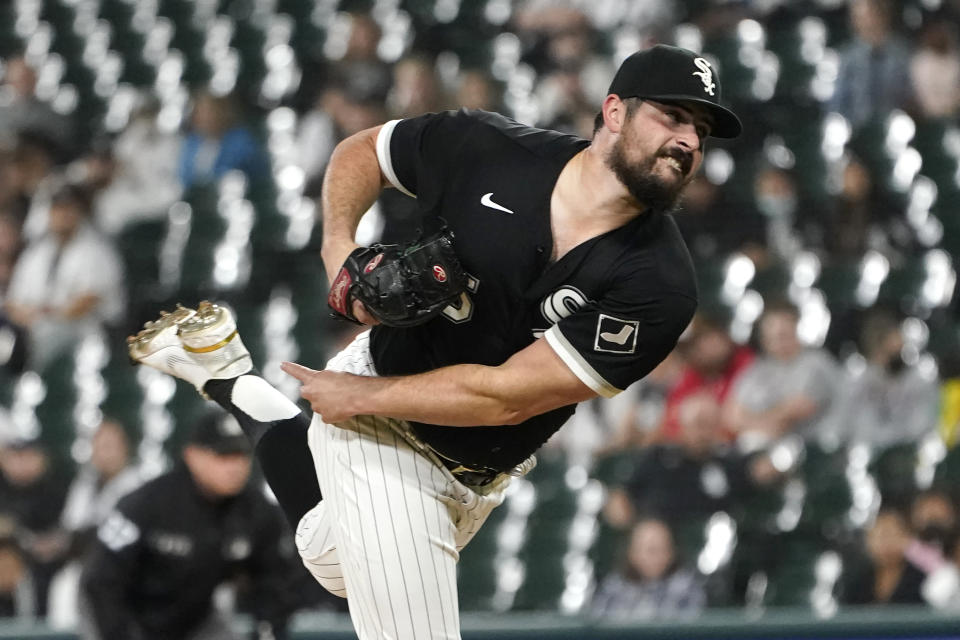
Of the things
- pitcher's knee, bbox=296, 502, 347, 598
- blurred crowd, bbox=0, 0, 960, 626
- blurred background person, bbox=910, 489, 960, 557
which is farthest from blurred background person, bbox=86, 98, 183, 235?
pitcher's knee, bbox=296, 502, 347, 598

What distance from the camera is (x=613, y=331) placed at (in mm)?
3285

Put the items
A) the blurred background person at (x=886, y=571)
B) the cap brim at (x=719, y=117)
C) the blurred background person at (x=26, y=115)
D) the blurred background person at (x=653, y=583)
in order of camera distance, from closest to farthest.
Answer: the cap brim at (x=719, y=117) < the blurred background person at (x=886, y=571) < the blurred background person at (x=653, y=583) < the blurred background person at (x=26, y=115)

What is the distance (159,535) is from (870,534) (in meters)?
2.93

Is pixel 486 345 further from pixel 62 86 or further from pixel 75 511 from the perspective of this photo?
pixel 62 86

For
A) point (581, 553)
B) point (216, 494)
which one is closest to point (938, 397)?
point (581, 553)

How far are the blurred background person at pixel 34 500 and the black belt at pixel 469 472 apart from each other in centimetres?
387

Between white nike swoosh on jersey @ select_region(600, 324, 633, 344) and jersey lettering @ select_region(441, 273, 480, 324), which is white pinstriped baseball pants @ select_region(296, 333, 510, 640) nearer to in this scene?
jersey lettering @ select_region(441, 273, 480, 324)

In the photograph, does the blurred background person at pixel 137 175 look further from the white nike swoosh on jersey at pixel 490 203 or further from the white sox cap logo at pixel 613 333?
the white sox cap logo at pixel 613 333

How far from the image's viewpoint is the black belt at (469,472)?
358 centimetres

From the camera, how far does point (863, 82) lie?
817cm

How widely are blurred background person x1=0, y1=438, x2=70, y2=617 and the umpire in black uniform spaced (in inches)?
69.8

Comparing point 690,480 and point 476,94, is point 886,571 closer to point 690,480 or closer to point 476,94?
point 690,480

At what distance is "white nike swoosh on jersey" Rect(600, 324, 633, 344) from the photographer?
10.8 feet

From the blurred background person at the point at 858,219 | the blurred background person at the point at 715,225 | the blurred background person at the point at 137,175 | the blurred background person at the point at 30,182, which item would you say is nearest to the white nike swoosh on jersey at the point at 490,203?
the blurred background person at the point at 715,225
